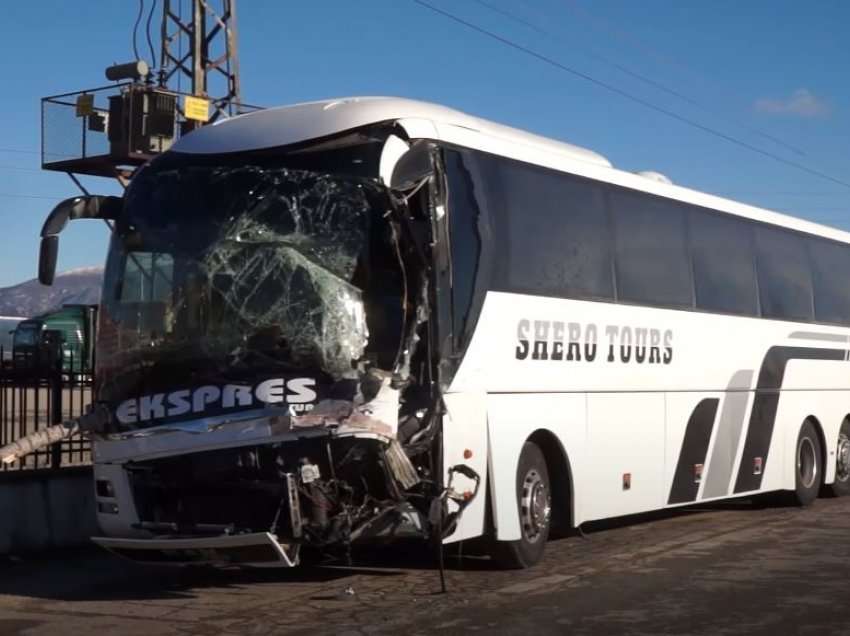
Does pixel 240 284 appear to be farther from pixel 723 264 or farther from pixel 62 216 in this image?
pixel 723 264

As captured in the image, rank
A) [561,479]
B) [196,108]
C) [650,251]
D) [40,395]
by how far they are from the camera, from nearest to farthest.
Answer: [561,479], [650,251], [40,395], [196,108]

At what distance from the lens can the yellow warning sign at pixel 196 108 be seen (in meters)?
22.7

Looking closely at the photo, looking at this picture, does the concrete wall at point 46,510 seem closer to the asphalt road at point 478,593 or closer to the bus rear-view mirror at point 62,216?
the asphalt road at point 478,593

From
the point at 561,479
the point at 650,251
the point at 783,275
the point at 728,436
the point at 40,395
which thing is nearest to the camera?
the point at 561,479

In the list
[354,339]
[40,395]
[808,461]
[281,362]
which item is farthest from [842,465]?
[281,362]

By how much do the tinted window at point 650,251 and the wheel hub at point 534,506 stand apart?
7.73 feet

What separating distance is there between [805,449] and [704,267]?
4.06m

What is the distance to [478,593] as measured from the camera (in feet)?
34.5

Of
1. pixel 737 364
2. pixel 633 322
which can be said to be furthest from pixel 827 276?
pixel 633 322

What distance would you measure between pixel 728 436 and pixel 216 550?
751 centimetres

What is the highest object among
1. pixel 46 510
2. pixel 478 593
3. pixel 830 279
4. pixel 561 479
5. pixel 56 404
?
pixel 830 279

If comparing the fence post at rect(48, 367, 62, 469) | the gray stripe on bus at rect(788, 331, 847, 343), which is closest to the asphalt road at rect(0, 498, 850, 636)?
the fence post at rect(48, 367, 62, 469)

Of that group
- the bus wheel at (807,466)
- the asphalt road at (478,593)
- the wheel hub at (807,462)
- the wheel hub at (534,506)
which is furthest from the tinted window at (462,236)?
the wheel hub at (807,462)

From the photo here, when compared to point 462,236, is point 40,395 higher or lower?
lower
